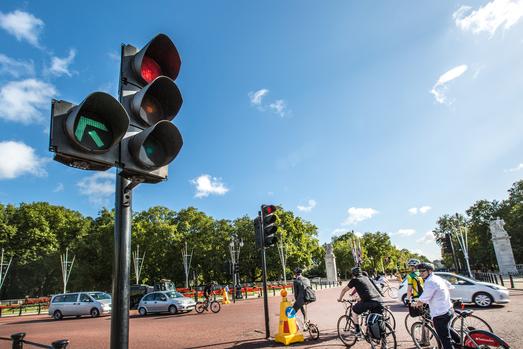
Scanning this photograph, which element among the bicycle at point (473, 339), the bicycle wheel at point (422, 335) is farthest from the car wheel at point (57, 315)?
the bicycle at point (473, 339)

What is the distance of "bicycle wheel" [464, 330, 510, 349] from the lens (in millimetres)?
4746

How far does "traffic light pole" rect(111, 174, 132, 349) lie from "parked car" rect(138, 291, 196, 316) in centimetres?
1863

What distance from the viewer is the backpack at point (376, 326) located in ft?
21.1

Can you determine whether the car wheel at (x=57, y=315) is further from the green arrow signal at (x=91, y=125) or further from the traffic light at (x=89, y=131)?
the green arrow signal at (x=91, y=125)

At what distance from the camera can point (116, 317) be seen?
6.56 feet

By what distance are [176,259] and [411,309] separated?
46681 millimetres

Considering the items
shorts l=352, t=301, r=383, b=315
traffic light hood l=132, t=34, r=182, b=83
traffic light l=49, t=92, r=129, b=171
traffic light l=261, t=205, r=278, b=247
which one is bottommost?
shorts l=352, t=301, r=383, b=315

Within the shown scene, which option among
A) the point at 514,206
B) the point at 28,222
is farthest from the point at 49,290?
the point at 514,206

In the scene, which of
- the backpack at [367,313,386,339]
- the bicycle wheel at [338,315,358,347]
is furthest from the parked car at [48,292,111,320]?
the backpack at [367,313,386,339]

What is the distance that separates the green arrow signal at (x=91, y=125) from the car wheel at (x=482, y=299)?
15158 mm

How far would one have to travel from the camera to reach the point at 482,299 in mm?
12594

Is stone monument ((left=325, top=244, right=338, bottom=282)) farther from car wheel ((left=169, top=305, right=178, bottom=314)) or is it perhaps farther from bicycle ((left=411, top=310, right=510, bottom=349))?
bicycle ((left=411, top=310, right=510, bottom=349))

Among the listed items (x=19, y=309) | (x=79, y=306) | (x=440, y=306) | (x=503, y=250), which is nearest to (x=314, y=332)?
(x=440, y=306)

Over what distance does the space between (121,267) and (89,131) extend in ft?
2.87
